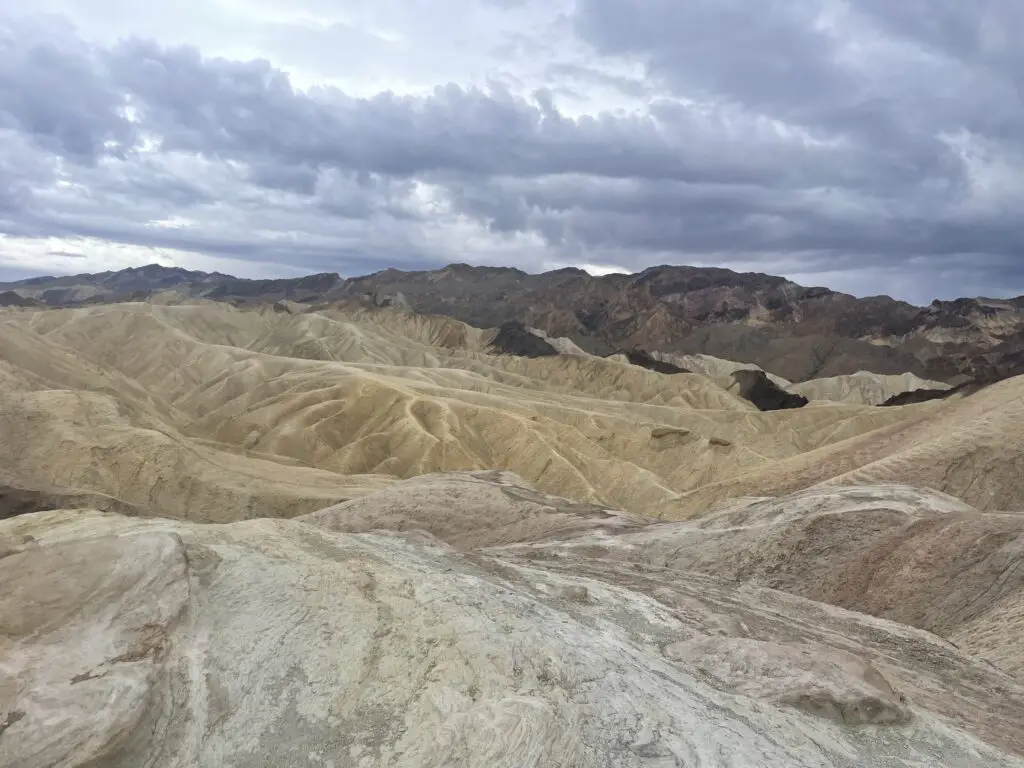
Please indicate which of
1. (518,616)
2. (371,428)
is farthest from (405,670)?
(371,428)

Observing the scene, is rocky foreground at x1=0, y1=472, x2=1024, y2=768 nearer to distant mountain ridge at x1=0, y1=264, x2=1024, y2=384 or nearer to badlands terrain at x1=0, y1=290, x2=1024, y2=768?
badlands terrain at x1=0, y1=290, x2=1024, y2=768

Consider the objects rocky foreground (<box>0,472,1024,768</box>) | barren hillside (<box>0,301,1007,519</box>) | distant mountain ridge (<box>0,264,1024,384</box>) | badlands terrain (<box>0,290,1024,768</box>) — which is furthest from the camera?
distant mountain ridge (<box>0,264,1024,384</box>)

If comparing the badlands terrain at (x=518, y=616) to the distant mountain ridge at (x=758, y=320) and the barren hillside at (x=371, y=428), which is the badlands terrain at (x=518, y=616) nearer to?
the barren hillside at (x=371, y=428)

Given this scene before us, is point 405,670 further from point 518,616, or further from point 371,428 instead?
point 371,428

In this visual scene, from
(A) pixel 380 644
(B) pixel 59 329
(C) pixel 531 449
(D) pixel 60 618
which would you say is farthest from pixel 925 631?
(B) pixel 59 329

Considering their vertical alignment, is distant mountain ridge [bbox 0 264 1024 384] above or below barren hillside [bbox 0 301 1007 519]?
above

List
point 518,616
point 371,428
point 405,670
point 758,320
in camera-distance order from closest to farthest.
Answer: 1. point 405,670
2. point 518,616
3. point 371,428
4. point 758,320

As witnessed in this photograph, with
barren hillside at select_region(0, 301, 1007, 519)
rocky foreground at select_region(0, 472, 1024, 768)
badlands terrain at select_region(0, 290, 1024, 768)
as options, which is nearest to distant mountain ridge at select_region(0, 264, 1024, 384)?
barren hillside at select_region(0, 301, 1007, 519)

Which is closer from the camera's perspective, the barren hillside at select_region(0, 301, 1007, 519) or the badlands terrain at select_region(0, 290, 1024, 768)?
the badlands terrain at select_region(0, 290, 1024, 768)
